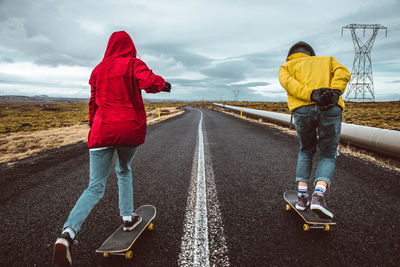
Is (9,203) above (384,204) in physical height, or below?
below

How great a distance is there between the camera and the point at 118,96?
5.52 feet

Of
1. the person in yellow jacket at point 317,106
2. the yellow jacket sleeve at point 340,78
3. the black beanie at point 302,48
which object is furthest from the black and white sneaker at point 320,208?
the black beanie at point 302,48

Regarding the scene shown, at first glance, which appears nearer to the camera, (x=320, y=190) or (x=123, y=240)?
(x=123, y=240)

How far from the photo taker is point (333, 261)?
166 centimetres

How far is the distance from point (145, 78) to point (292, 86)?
1554 mm

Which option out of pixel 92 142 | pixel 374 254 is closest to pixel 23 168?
pixel 92 142

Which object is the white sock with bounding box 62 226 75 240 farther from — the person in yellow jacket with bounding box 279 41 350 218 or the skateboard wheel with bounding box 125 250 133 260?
the person in yellow jacket with bounding box 279 41 350 218

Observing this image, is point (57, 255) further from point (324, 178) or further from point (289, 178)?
A: point (289, 178)

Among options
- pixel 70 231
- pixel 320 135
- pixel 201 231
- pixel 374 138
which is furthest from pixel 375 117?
pixel 70 231

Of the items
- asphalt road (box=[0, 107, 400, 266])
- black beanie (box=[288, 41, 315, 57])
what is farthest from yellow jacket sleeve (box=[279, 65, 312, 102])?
asphalt road (box=[0, 107, 400, 266])

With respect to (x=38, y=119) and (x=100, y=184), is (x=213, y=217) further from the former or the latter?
(x=38, y=119)

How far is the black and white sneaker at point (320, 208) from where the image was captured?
181cm

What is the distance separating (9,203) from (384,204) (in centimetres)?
535

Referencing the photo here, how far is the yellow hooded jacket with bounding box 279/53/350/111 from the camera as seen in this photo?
1.95 m
